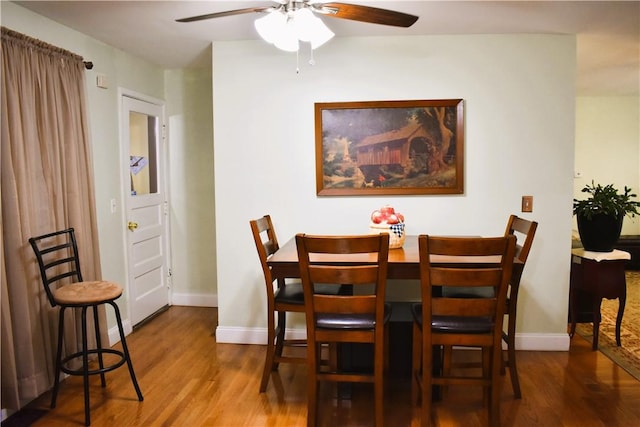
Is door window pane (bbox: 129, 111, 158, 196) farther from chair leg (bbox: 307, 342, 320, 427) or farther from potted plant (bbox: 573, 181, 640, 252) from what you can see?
potted plant (bbox: 573, 181, 640, 252)

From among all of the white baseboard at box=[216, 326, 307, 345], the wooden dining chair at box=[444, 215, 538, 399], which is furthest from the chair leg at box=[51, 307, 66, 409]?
the wooden dining chair at box=[444, 215, 538, 399]

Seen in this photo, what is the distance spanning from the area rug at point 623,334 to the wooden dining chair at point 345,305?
1.94m

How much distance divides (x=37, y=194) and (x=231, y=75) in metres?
1.58

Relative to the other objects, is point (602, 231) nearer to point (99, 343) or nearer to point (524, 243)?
point (524, 243)

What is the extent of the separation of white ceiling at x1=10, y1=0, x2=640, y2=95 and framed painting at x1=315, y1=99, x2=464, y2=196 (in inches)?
20.7

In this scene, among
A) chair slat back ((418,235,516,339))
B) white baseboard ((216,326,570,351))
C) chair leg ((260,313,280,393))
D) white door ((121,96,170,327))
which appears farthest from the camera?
white door ((121,96,170,327))

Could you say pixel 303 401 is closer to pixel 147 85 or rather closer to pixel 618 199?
pixel 618 199

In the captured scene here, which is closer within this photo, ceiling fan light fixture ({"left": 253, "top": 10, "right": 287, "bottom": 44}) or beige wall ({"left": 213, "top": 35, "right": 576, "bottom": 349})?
ceiling fan light fixture ({"left": 253, "top": 10, "right": 287, "bottom": 44})

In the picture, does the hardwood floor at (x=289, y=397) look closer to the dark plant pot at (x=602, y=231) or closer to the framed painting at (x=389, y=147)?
the dark plant pot at (x=602, y=231)

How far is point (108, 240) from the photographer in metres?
3.65

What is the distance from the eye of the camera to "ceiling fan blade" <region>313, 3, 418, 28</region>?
7.32 ft

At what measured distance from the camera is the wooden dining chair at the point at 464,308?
2186 mm

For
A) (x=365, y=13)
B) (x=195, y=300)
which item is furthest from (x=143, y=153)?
(x=365, y=13)

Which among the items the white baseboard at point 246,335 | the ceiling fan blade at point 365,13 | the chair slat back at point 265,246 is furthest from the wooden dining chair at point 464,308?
the white baseboard at point 246,335
